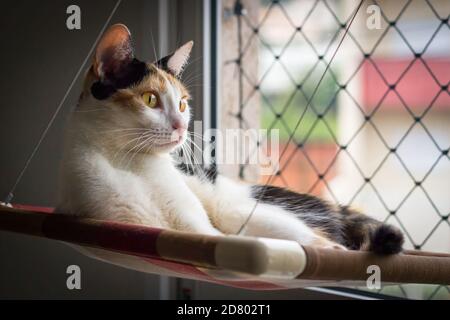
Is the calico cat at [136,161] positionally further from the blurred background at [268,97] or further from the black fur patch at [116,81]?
the blurred background at [268,97]

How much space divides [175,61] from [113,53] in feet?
0.46

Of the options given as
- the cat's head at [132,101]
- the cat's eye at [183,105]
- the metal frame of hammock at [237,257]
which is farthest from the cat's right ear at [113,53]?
the metal frame of hammock at [237,257]

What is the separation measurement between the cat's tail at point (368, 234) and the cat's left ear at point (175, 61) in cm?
40

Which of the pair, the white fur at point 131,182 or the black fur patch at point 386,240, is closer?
the black fur patch at point 386,240

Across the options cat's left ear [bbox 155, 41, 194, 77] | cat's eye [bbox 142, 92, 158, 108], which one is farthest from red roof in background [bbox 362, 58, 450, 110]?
cat's eye [bbox 142, 92, 158, 108]

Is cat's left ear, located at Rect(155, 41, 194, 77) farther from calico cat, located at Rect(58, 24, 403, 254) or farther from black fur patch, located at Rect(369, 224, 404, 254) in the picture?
black fur patch, located at Rect(369, 224, 404, 254)

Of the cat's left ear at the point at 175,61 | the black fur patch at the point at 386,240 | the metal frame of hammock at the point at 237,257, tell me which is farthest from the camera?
the cat's left ear at the point at 175,61

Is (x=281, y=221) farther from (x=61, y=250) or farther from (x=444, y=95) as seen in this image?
(x=61, y=250)

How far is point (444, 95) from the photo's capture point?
1314 mm

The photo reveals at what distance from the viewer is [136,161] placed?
954mm

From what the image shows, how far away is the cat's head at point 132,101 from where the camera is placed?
0.91 m

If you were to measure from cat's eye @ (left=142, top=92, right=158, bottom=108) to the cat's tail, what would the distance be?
1.28 ft

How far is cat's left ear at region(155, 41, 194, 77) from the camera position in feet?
3.30

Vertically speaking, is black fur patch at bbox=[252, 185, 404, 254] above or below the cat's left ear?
below
